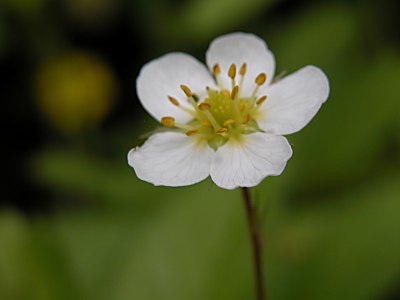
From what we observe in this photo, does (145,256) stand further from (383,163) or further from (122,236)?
(383,163)

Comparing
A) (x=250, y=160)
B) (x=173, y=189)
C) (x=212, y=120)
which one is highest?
(x=212, y=120)

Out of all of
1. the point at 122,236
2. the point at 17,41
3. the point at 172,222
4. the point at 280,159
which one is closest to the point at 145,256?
the point at 172,222

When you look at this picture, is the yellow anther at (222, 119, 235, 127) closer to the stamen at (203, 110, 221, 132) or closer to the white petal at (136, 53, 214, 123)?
the stamen at (203, 110, 221, 132)

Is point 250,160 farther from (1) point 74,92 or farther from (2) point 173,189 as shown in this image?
(1) point 74,92

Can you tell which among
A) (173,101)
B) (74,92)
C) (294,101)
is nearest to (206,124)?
(173,101)

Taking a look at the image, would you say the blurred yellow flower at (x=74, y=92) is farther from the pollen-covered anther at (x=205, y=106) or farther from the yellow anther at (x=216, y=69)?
the pollen-covered anther at (x=205, y=106)

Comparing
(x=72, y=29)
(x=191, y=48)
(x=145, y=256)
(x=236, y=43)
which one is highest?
(x=72, y=29)
